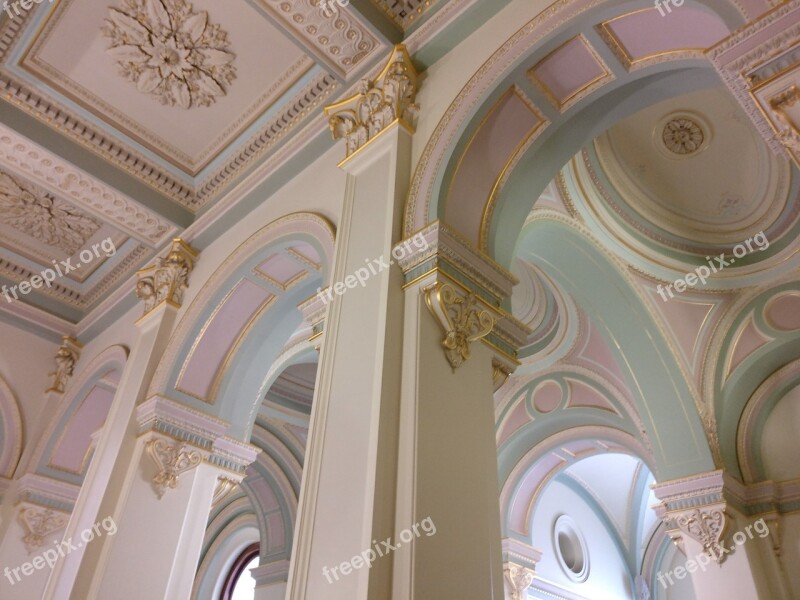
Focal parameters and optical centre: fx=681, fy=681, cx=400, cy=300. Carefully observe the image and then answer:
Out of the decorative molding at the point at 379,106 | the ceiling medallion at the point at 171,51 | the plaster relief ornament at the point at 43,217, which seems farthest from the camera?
the plaster relief ornament at the point at 43,217

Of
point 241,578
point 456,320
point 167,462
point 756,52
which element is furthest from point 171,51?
point 241,578

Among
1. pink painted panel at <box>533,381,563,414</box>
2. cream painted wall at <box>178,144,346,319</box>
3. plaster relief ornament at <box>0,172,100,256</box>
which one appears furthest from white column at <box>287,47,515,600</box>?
pink painted panel at <box>533,381,563,414</box>

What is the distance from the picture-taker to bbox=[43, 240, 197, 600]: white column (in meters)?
5.41

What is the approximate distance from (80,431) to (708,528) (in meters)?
7.07

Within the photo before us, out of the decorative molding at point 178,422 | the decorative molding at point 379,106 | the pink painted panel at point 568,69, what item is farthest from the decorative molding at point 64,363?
the pink painted panel at point 568,69

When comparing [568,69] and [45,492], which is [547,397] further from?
[45,492]

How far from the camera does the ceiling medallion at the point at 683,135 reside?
Answer: 696 centimetres

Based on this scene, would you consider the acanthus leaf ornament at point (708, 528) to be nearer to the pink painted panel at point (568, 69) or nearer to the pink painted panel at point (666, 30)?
the pink painted panel at point (568, 69)

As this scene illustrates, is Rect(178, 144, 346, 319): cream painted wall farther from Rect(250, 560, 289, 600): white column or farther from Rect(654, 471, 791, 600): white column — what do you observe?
Rect(250, 560, 289, 600): white column

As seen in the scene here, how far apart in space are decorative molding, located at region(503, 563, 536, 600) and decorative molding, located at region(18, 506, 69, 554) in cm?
586

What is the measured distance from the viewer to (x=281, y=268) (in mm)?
6145

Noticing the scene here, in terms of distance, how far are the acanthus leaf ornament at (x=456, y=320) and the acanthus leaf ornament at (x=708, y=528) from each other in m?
4.11

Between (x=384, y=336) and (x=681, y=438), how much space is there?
15.9 ft

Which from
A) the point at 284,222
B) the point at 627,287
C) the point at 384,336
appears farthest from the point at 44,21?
the point at 627,287
